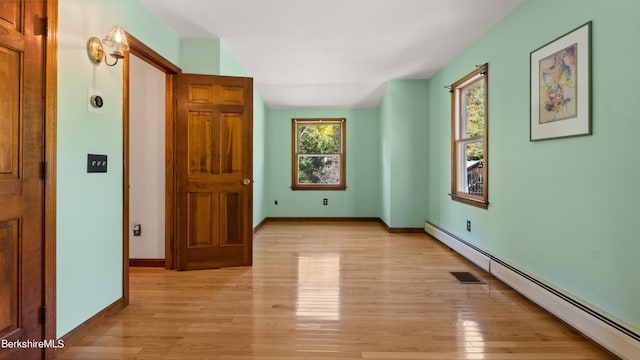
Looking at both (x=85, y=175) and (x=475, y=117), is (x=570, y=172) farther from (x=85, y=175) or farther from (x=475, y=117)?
(x=85, y=175)

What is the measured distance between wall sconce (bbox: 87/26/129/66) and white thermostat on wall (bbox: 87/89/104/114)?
203 millimetres

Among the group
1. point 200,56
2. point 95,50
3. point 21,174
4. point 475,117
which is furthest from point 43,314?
point 475,117

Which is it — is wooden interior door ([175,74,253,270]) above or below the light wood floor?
above

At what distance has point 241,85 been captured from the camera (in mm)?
3605

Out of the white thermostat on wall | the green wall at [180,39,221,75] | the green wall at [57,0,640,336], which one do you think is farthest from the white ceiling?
the white thermostat on wall

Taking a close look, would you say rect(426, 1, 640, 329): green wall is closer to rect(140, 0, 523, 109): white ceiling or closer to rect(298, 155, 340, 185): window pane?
rect(140, 0, 523, 109): white ceiling

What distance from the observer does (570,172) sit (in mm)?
2330

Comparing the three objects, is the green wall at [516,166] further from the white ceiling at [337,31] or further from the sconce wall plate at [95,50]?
the white ceiling at [337,31]

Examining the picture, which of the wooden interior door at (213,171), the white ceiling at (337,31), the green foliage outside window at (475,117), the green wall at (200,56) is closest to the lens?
the white ceiling at (337,31)

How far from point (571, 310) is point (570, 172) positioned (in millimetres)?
932

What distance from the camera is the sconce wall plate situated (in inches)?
86.0

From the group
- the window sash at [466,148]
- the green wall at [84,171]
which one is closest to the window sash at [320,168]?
the window sash at [466,148]

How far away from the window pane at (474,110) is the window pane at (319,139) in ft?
10.3

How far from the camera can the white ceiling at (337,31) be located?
9.64ft
